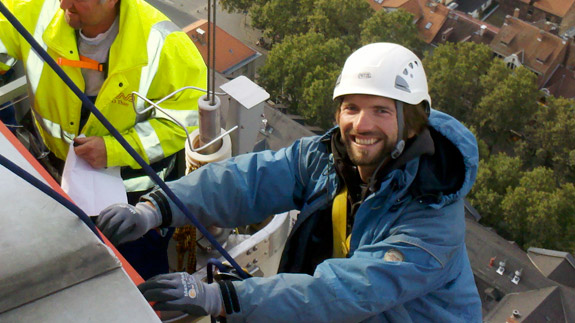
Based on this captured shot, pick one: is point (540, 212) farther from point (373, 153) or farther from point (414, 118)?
point (373, 153)

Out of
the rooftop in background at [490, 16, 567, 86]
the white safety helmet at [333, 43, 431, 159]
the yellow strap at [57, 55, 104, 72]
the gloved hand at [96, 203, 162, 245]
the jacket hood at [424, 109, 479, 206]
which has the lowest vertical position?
the rooftop in background at [490, 16, 567, 86]

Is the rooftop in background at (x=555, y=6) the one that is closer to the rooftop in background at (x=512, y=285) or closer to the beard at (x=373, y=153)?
the rooftop in background at (x=512, y=285)

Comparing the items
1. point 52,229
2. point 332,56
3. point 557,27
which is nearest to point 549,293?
point 332,56

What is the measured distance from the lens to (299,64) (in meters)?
30.3

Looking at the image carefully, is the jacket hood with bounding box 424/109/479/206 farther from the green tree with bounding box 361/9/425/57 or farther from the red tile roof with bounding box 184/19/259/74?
the red tile roof with bounding box 184/19/259/74

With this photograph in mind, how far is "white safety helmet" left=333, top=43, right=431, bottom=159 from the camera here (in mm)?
3922

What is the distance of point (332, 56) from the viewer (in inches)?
1203

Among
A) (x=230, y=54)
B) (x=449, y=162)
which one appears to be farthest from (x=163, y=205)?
(x=230, y=54)

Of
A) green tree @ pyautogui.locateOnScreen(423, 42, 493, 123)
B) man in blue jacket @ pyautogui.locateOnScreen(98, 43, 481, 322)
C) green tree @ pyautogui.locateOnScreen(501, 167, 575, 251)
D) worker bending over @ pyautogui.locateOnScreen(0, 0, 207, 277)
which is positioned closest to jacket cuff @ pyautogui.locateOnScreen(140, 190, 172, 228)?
man in blue jacket @ pyautogui.locateOnScreen(98, 43, 481, 322)

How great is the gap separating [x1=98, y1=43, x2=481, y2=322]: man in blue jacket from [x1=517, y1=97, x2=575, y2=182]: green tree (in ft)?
85.6

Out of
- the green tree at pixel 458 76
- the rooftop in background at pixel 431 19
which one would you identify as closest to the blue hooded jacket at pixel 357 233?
the green tree at pixel 458 76

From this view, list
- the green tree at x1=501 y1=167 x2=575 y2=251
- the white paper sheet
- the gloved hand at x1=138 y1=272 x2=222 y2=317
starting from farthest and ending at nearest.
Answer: the green tree at x1=501 y1=167 x2=575 y2=251
the white paper sheet
the gloved hand at x1=138 y1=272 x2=222 y2=317

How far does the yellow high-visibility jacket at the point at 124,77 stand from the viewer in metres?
4.61

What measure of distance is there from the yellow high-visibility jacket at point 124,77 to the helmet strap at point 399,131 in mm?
1687
